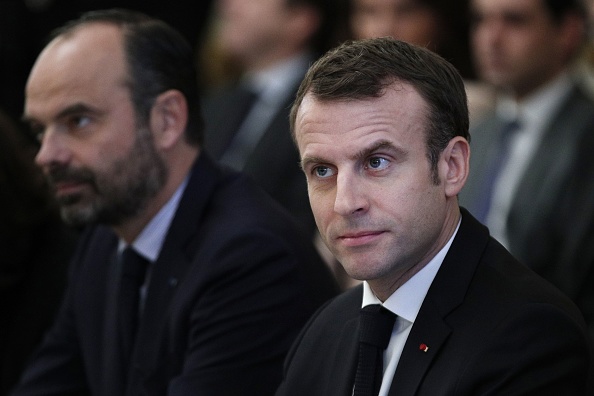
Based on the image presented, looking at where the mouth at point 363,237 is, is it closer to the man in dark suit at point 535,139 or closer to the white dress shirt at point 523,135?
the man in dark suit at point 535,139

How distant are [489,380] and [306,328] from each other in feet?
2.11

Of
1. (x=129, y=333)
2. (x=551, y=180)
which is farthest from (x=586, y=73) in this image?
(x=129, y=333)

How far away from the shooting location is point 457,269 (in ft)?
7.27

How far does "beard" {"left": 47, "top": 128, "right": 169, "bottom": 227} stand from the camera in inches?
127

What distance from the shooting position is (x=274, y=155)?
505 centimetres

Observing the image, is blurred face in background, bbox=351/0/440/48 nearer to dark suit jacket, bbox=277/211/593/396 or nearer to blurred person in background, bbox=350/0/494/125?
blurred person in background, bbox=350/0/494/125

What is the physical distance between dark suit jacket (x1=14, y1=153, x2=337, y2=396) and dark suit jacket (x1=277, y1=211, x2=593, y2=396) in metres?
→ 0.56

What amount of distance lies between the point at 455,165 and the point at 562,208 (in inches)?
81.1

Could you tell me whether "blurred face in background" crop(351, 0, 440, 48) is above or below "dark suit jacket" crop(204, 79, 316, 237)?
above

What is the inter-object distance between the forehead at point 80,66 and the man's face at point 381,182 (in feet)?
4.04

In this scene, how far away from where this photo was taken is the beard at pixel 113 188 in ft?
10.6

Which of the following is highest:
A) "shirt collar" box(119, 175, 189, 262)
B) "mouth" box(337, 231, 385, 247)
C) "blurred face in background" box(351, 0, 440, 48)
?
"mouth" box(337, 231, 385, 247)

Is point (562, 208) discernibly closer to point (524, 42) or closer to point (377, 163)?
point (524, 42)

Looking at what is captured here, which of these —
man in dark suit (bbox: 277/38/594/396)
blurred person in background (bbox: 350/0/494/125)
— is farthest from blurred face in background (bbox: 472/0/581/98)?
man in dark suit (bbox: 277/38/594/396)
